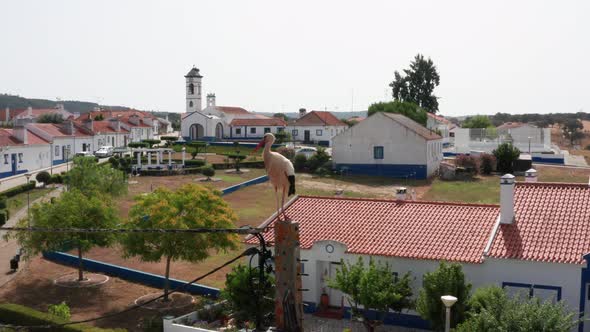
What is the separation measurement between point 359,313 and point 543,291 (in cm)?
571

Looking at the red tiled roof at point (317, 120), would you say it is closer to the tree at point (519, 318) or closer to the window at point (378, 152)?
the window at point (378, 152)

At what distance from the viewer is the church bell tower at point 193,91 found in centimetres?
9494

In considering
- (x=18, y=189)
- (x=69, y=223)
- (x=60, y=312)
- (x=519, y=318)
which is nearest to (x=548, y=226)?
(x=519, y=318)

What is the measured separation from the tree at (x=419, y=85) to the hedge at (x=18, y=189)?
186 ft

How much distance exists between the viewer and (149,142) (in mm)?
76312

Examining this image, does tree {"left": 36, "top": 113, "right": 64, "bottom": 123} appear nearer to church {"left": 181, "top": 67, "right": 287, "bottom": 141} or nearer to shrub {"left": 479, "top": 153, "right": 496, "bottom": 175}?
church {"left": 181, "top": 67, "right": 287, "bottom": 141}

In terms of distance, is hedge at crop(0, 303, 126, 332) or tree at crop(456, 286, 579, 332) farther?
hedge at crop(0, 303, 126, 332)

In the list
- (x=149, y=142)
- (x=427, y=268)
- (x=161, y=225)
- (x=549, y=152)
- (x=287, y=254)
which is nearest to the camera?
(x=287, y=254)

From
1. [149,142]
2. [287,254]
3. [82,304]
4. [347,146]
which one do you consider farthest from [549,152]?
[287,254]

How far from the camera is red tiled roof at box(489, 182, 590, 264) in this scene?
19.0m

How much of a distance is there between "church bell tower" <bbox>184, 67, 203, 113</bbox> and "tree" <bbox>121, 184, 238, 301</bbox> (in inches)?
2836

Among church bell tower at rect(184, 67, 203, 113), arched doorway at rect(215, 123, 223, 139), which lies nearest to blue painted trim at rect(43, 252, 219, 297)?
Result: arched doorway at rect(215, 123, 223, 139)

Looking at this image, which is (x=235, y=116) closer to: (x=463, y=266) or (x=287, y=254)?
Result: (x=463, y=266)

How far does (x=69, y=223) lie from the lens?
81.8 feet
